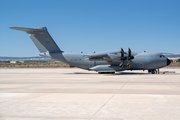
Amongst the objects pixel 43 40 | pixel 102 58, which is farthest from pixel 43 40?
pixel 102 58

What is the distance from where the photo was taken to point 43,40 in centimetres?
3406

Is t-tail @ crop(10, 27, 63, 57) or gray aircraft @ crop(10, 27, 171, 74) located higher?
t-tail @ crop(10, 27, 63, 57)

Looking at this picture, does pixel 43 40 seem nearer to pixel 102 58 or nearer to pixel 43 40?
pixel 43 40

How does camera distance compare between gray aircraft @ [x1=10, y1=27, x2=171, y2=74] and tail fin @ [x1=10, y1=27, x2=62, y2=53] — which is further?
tail fin @ [x1=10, y1=27, x2=62, y2=53]

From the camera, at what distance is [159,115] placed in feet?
23.4

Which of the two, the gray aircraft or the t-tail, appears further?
the t-tail

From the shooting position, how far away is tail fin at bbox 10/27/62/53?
33.8 metres

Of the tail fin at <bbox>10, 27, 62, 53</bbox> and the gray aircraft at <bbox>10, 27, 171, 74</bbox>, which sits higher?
the tail fin at <bbox>10, 27, 62, 53</bbox>

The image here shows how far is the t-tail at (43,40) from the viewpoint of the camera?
111 feet

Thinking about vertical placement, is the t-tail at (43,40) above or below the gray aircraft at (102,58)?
above

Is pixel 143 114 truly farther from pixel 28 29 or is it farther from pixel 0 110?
pixel 28 29

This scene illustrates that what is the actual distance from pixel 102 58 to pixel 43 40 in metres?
11.1

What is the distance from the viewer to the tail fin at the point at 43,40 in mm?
33750

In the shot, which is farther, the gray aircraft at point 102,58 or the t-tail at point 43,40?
the t-tail at point 43,40
